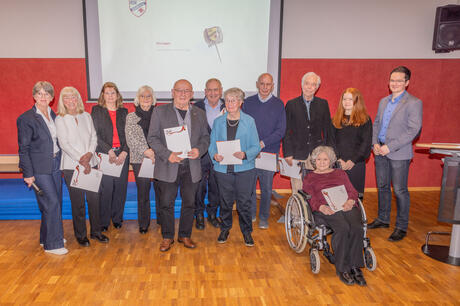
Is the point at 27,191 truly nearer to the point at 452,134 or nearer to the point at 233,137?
the point at 233,137

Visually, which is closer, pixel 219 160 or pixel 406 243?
pixel 219 160

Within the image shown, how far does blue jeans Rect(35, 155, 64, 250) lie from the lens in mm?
2877

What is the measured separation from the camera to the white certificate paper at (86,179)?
2955mm

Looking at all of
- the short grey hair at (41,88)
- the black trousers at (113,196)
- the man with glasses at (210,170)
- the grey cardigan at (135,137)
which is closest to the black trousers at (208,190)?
the man with glasses at (210,170)

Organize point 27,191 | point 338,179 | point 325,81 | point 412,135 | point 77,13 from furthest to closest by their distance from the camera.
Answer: point 325,81, point 77,13, point 27,191, point 412,135, point 338,179

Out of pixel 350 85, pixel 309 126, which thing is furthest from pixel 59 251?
pixel 350 85

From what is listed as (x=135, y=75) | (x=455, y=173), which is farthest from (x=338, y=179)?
(x=135, y=75)

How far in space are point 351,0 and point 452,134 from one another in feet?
9.33

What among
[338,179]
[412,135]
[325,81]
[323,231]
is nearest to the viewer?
[323,231]

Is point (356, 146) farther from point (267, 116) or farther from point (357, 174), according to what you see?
point (267, 116)

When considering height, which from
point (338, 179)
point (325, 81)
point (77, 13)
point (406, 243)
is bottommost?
point (406, 243)

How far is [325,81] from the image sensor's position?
500 centimetres

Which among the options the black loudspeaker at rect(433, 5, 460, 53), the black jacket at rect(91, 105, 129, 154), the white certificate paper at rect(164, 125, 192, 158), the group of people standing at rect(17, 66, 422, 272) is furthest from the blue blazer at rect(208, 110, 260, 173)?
the black loudspeaker at rect(433, 5, 460, 53)

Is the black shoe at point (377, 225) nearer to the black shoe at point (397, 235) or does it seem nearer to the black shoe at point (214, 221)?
the black shoe at point (397, 235)
